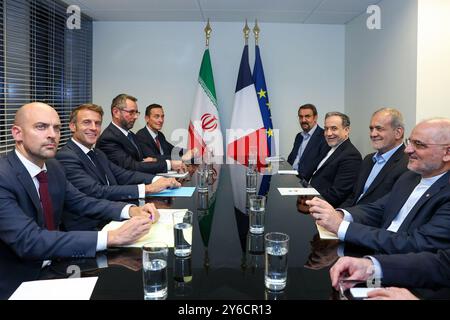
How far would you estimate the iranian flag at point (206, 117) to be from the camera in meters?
5.01

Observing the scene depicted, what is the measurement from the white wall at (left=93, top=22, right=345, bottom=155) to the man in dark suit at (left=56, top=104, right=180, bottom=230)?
8.97 feet

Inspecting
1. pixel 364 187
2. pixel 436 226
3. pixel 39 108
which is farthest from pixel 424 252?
pixel 39 108

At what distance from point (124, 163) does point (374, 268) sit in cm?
255

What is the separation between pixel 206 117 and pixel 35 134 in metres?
3.45

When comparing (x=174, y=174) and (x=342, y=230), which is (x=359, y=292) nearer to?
(x=342, y=230)

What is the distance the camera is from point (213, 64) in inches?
204

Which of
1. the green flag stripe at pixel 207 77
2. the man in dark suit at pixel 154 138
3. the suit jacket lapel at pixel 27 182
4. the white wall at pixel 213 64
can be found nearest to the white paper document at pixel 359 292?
the suit jacket lapel at pixel 27 182

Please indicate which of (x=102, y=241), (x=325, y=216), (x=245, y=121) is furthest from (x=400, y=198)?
(x=245, y=121)

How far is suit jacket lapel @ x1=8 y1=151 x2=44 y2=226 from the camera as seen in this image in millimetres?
1518

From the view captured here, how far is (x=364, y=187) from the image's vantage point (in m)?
2.63

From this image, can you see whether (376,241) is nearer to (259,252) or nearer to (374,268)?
(374,268)

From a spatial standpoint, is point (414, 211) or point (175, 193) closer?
point (414, 211)

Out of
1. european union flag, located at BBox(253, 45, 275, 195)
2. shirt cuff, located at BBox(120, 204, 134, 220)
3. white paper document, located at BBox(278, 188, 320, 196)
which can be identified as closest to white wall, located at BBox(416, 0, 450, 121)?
white paper document, located at BBox(278, 188, 320, 196)

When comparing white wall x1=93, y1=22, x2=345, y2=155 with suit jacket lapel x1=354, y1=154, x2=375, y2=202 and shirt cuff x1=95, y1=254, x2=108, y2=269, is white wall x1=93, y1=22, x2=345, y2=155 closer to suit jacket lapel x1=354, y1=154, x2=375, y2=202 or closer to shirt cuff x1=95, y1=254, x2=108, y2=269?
suit jacket lapel x1=354, y1=154, x2=375, y2=202
